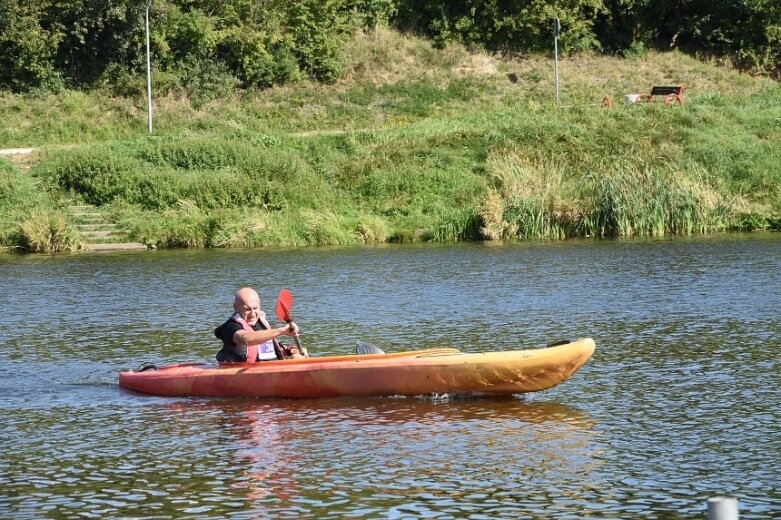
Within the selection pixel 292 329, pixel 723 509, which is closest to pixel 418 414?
pixel 292 329

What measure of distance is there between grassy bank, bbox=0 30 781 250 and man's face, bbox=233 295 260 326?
17326mm

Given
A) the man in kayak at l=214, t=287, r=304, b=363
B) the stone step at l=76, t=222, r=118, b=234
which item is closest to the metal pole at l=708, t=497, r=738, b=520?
the man in kayak at l=214, t=287, r=304, b=363

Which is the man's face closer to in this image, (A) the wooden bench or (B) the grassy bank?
(B) the grassy bank

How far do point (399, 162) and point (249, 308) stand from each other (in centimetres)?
2245

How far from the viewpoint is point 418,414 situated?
11.8 metres

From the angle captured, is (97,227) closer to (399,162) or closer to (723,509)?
(399,162)

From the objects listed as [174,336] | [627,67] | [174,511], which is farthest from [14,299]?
[627,67]

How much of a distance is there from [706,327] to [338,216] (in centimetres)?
1632

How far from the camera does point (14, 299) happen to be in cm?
2081

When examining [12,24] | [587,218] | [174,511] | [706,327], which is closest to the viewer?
[174,511]

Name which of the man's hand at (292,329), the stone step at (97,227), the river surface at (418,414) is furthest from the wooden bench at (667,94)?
the man's hand at (292,329)

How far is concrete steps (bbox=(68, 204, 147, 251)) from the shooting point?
29.7m

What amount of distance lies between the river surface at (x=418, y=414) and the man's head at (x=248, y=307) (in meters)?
0.85

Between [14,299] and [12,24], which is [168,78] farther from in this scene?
[14,299]
